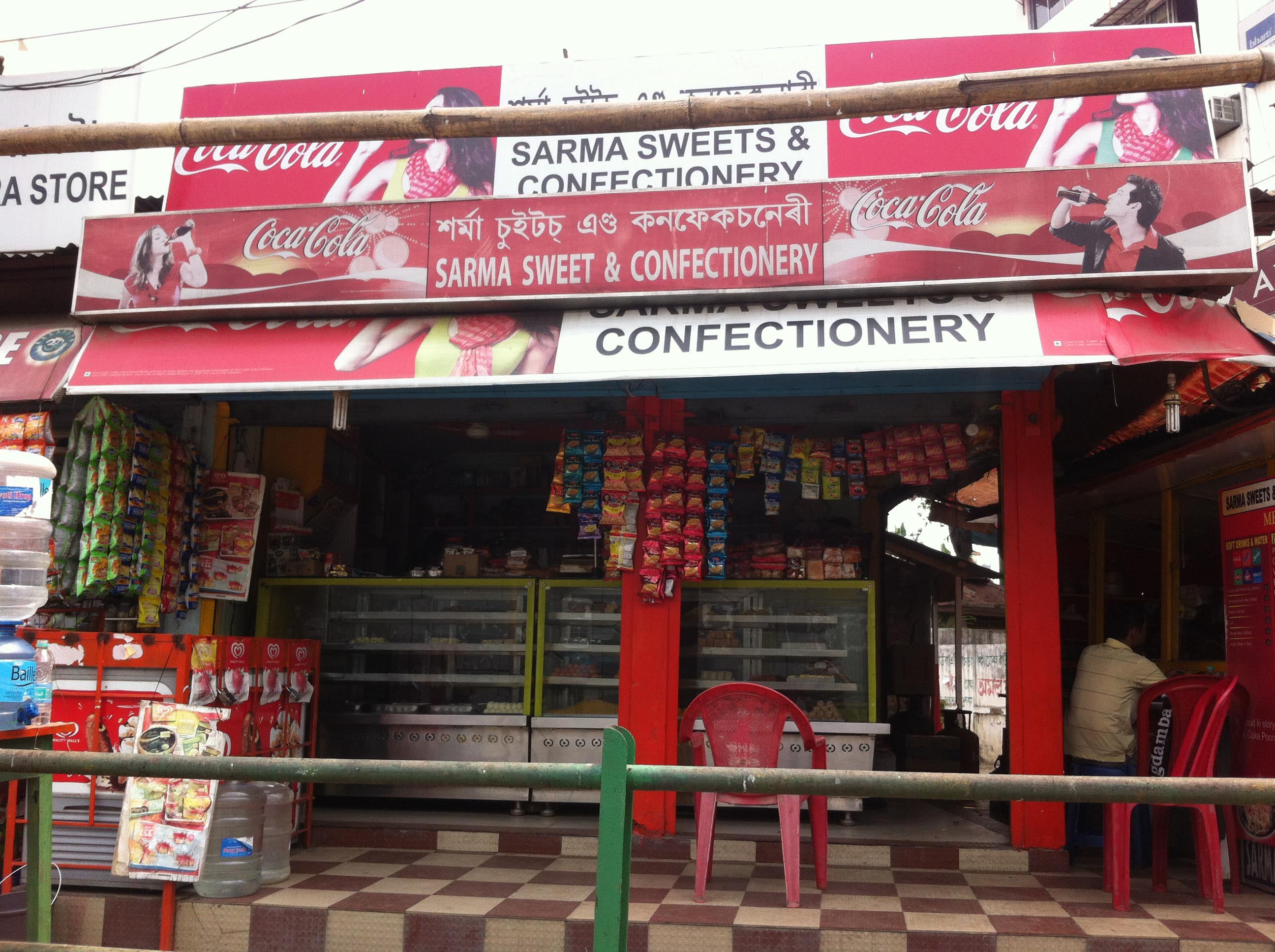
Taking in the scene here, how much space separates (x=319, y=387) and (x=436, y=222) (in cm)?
123

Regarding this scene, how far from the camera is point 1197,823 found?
17.6ft

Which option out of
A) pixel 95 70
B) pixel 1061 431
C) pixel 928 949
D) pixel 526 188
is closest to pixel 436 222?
pixel 526 188

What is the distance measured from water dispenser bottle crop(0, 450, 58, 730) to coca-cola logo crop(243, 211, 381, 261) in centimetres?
185

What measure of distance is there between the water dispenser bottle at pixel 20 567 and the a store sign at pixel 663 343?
1.26m

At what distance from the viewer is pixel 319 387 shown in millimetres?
5559

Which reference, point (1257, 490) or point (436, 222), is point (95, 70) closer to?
point (436, 222)

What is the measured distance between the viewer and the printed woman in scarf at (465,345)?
18.1ft

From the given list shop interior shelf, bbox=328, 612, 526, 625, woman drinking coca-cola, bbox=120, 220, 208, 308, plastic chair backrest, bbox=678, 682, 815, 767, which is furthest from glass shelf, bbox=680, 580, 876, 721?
woman drinking coca-cola, bbox=120, 220, 208, 308

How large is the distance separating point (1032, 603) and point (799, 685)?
1787 mm

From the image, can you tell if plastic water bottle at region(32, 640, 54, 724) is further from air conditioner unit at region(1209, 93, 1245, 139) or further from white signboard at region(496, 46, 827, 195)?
air conditioner unit at region(1209, 93, 1245, 139)

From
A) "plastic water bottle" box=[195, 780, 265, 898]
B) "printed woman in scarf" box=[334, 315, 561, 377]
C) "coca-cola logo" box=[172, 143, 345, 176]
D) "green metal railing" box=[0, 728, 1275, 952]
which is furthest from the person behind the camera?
"coca-cola logo" box=[172, 143, 345, 176]

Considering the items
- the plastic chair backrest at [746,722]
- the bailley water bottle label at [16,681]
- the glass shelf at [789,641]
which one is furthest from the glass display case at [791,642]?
the bailley water bottle label at [16,681]

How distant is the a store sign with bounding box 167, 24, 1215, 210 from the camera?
6.02m

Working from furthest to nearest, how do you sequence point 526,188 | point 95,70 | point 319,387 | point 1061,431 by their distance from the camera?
1. point 1061,431
2. point 95,70
3. point 526,188
4. point 319,387
